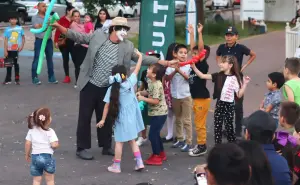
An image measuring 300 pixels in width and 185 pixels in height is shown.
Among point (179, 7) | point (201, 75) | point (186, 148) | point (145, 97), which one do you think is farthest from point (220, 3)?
point (145, 97)

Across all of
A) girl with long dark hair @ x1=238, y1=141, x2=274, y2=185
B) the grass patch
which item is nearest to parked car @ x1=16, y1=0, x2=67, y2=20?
the grass patch

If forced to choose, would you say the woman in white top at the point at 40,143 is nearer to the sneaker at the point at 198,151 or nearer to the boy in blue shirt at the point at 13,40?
the sneaker at the point at 198,151

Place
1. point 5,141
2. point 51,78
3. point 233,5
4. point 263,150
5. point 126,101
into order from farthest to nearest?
1. point 233,5
2. point 51,78
3. point 5,141
4. point 126,101
5. point 263,150

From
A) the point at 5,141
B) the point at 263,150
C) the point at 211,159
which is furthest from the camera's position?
the point at 5,141

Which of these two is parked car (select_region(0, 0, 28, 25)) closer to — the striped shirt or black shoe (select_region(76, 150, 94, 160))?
black shoe (select_region(76, 150, 94, 160))

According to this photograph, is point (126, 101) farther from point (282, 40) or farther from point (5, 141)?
point (282, 40)

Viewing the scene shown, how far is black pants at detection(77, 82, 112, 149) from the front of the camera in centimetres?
789

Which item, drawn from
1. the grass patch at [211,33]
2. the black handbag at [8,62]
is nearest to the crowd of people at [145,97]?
the black handbag at [8,62]

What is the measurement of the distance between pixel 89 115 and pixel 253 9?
20.5 meters

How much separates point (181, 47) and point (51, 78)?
610 centimetres

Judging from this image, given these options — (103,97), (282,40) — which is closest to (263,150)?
(103,97)

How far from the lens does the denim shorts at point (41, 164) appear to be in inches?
245

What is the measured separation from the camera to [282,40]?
2352 cm

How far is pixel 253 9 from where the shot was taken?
89.8 feet
